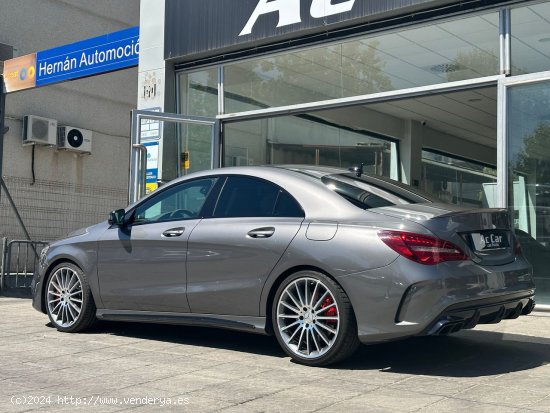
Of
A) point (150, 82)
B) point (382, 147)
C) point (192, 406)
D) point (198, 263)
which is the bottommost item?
point (192, 406)

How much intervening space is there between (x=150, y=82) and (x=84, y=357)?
24.5ft

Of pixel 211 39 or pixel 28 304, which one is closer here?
pixel 28 304

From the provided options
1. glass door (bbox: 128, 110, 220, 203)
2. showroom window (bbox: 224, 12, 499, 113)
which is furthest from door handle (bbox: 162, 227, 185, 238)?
glass door (bbox: 128, 110, 220, 203)

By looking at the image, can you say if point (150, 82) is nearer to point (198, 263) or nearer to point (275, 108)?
point (275, 108)

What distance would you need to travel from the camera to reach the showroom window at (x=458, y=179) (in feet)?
34.5

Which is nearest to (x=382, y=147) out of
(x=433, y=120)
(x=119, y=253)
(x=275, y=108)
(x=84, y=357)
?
(x=433, y=120)

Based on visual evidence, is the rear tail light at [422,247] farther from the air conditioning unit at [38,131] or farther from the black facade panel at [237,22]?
the air conditioning unit at [38,131]

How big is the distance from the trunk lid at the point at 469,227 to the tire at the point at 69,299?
116 inches

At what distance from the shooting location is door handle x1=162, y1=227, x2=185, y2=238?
6.09m

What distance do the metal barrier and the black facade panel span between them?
13.6 ft

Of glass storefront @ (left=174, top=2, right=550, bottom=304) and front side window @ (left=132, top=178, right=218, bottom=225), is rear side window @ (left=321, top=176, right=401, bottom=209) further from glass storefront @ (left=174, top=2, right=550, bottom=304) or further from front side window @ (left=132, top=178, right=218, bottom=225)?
glass storefront @ (left=174, top=2, right=550, bottom=304)

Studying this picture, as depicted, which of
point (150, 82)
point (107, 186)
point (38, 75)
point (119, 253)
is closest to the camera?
point (119, 253)

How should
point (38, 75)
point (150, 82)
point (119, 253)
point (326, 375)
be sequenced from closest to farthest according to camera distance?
point (326, 375), point (119, 253), point (150, 82), point (38, 75)

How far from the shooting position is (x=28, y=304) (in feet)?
32.6
